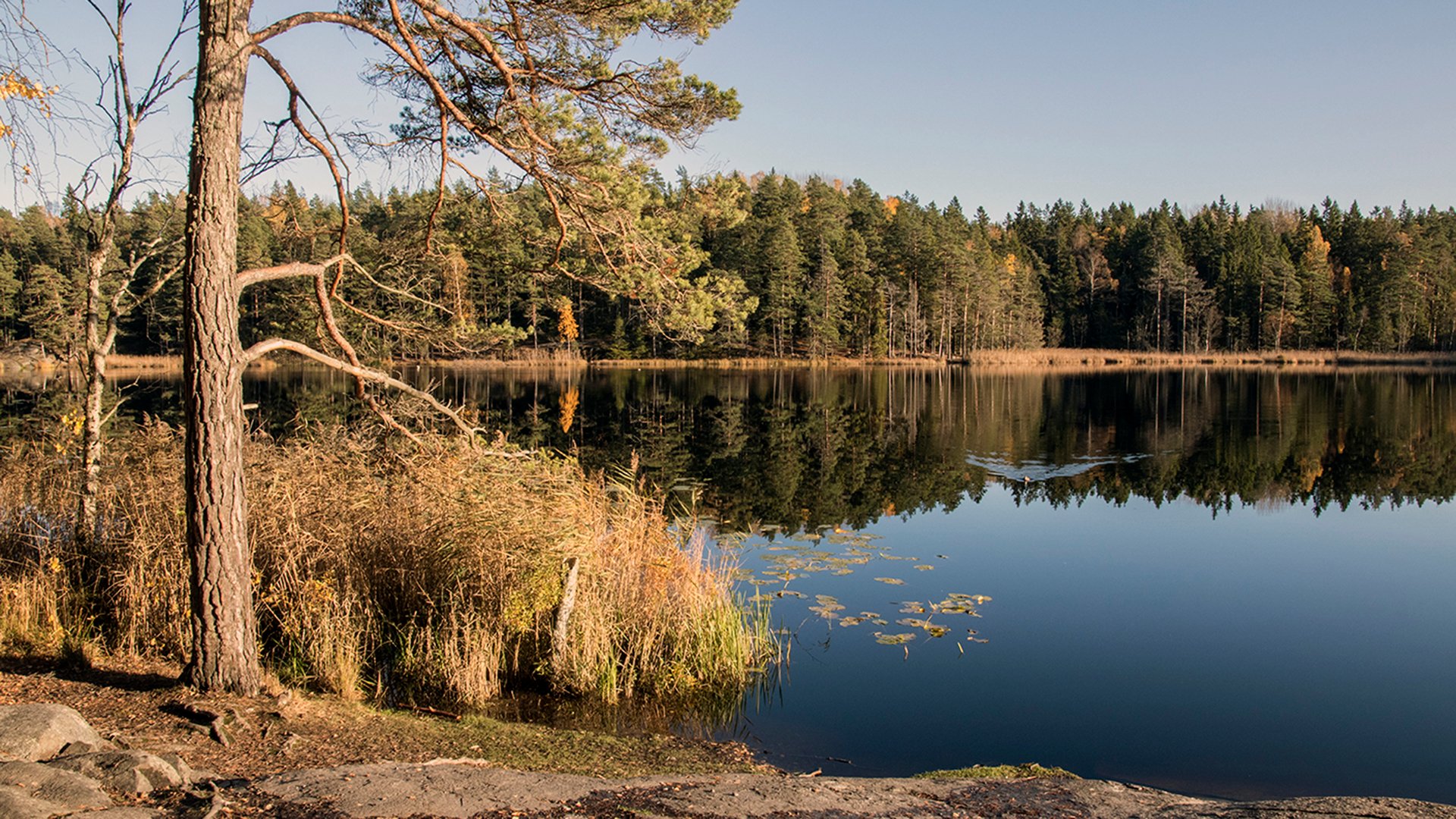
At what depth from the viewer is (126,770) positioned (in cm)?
429

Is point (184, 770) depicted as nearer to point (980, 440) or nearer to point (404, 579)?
point (404, 579)

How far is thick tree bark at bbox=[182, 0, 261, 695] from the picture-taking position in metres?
5.79

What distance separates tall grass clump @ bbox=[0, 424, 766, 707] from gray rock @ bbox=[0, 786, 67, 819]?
135 inches

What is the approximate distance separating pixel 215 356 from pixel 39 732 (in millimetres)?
2276

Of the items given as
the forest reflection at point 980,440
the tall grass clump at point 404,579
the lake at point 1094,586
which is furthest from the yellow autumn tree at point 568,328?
the tall grass clump at point 404,579

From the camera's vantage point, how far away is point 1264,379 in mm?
55156

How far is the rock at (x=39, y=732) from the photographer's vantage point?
4.47 metres

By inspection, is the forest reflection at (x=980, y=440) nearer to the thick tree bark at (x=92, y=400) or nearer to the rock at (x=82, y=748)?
the thick tree bark at (x=92, y=400)

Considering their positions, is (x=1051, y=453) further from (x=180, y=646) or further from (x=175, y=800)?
(x=175, y=800)

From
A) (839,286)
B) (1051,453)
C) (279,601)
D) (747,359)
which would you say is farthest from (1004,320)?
(279,601)

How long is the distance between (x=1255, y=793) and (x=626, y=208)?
7.16 meters

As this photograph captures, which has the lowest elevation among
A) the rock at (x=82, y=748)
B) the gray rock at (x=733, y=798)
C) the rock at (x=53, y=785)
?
the gray rock at (x=733, y=798)

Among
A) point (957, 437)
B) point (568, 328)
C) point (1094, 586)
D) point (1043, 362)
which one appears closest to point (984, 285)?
point (1043, 362)

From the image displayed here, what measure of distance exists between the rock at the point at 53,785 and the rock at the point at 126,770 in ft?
0.47
